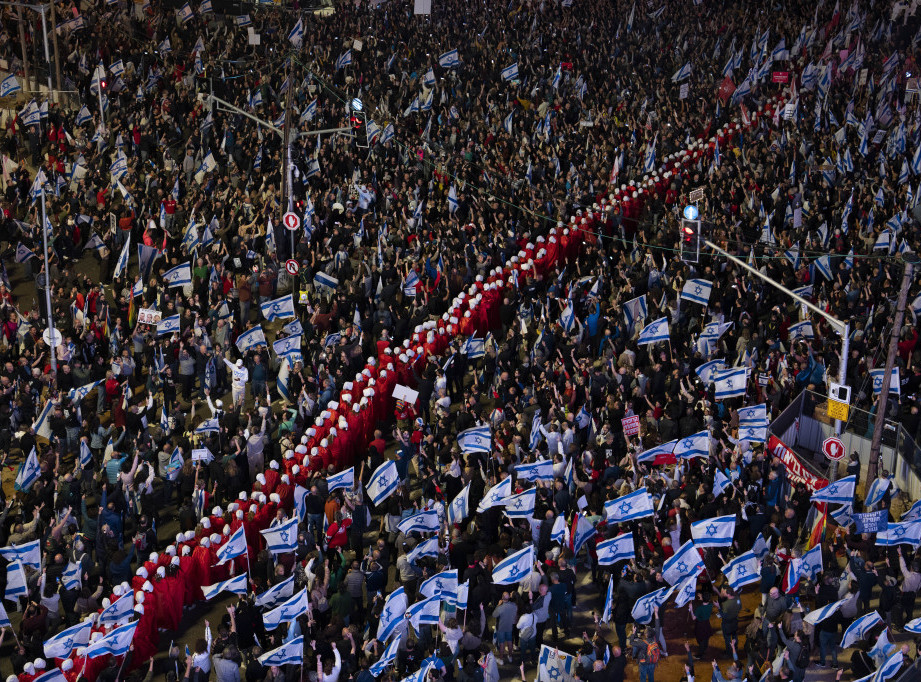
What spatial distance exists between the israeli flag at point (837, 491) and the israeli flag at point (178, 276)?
1479cm

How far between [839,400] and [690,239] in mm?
5552

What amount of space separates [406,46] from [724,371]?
25.2 meters

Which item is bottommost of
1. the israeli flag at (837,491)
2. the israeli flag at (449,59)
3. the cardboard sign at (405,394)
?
the cardboard sign at (405,394)

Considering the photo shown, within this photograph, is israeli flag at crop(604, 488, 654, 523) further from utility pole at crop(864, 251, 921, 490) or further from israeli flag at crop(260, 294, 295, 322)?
israeli flag at crop(260, 294, 295, 322)

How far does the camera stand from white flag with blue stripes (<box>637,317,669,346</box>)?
28.7 meters

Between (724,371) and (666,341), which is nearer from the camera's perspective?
(724,371)

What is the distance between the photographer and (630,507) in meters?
22.5

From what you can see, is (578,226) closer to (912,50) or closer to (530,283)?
(530,283)

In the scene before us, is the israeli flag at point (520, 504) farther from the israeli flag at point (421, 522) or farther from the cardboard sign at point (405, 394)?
the cardboard sign at point (405, 394)

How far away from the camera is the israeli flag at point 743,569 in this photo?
21688mm

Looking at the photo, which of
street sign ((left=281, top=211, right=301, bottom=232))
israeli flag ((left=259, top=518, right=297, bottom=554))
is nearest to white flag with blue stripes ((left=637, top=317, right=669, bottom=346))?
street sign ((left=281, top=211, right=301, bottom=232))

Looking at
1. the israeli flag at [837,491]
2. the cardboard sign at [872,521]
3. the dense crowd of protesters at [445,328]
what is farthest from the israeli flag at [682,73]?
the cardboard sign at [872,521]

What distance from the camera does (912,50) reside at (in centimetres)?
4803

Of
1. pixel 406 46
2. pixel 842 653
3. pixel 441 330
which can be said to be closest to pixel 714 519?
pixel 842 653
